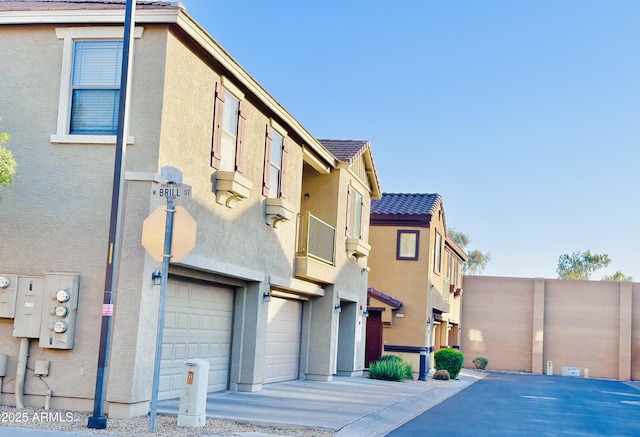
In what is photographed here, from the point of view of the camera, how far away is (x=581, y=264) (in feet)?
256

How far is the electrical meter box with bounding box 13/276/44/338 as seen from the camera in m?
13.2

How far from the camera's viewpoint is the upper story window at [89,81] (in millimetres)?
13852

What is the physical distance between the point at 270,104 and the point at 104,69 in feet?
16.2

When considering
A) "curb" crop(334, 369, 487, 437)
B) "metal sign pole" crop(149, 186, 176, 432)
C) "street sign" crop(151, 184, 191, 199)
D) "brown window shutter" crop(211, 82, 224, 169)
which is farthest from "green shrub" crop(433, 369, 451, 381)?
"street sign" crop(151, 184, 191, 199)

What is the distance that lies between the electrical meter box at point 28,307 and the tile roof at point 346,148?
12.5 meters

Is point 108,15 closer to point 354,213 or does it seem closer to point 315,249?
point 315,249

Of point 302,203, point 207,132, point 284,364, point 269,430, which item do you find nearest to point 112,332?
point 269,430

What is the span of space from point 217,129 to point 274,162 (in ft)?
12.4

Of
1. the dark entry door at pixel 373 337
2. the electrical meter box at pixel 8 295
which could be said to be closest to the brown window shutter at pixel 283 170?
the electrical meter box at pixel 8 295

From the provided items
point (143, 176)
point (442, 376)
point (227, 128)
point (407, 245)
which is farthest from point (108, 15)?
point (407, 245)

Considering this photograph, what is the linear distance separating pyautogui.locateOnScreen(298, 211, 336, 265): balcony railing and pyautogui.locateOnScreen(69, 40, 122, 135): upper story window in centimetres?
829

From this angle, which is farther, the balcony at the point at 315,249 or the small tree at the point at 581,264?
the small tree at the point at 581,264

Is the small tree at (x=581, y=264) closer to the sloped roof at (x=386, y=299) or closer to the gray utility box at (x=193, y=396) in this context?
the sloped roof at (x=386, y=299)

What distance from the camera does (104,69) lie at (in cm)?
1396
